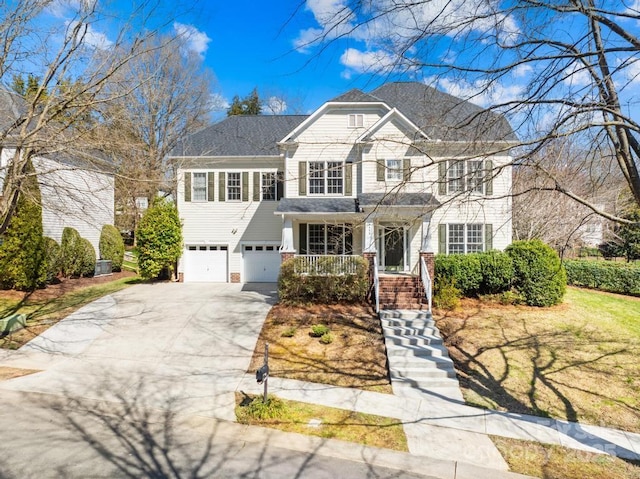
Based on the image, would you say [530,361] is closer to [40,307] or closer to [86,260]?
[40,307]

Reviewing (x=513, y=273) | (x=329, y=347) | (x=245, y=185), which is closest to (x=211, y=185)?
(x=245, y=185)

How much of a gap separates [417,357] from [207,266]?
12.0m

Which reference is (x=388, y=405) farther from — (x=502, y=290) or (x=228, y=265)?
(x=228, y=265)

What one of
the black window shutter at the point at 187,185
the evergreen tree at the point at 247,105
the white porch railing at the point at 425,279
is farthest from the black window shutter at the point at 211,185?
the evergreen tree at the point at 247,105

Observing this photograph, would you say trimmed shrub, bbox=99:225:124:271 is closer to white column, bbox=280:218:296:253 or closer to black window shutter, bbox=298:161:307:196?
black window shutter, bbox=298:161:307:196

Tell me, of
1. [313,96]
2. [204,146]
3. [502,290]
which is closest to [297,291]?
[502,290]

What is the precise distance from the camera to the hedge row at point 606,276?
51.0 ft

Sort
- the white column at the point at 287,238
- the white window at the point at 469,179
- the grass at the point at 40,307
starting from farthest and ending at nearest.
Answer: the white column at the point at 287,238 < the grass at the point at 40,307 < the white window at the point at 469,179

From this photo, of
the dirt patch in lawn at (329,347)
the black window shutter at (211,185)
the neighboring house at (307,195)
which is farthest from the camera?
the black window shutter at (211,185)

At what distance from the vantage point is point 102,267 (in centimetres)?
1953

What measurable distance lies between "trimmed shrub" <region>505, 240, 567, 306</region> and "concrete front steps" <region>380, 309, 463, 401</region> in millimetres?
3999

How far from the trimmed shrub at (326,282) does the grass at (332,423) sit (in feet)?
18.8

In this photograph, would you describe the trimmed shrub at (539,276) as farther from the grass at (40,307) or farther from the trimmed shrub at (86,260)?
the trimmed shrub at (86,260)

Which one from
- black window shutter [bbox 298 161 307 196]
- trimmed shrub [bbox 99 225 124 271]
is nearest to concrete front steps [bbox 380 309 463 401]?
black window shutter [bbox 298 161 307 196]
